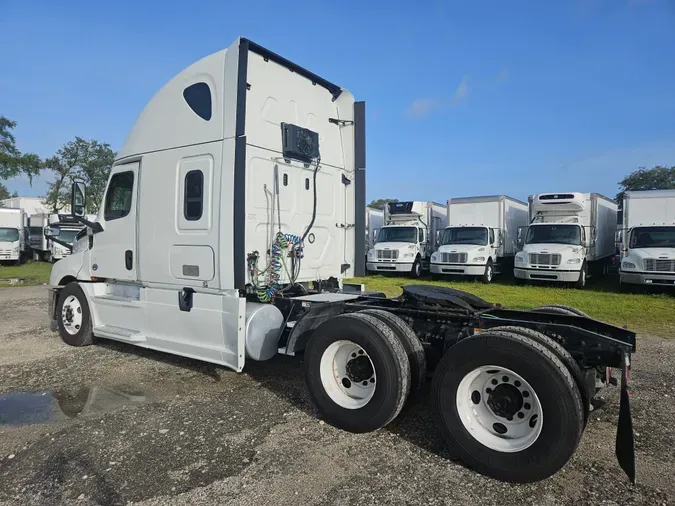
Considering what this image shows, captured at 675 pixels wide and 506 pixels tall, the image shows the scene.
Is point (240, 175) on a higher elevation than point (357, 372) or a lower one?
higher

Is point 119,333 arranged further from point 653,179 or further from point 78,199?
point 653,179

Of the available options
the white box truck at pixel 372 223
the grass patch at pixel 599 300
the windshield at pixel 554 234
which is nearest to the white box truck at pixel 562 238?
the windshield at pixel 554 234

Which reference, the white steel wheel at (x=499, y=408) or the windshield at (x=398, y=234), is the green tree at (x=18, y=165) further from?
the white steel wheel at (x=499, y=408)

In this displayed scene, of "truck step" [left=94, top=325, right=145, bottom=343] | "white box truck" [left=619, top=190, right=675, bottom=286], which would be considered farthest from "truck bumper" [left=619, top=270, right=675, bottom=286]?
"truck step" [left=94, top=325, right=145, bottom=343]

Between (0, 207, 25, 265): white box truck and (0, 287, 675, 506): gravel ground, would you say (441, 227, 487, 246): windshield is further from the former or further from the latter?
(0, 207, 25, 265): white box truck

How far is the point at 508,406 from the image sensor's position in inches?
141

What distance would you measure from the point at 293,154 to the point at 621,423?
4.37 m

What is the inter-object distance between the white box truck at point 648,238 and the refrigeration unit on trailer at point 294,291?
1158 centimetres

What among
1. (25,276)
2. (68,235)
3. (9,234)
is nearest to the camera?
(25,276)

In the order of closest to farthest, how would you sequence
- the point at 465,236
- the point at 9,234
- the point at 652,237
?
the point at 652,237
the point at 465,236
the point at 9,234

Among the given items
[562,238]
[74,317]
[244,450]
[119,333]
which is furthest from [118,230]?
[562,238]

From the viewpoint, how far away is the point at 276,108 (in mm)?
5809

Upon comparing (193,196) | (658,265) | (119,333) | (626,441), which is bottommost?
(626,441)

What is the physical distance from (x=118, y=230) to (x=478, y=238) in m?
14.8
